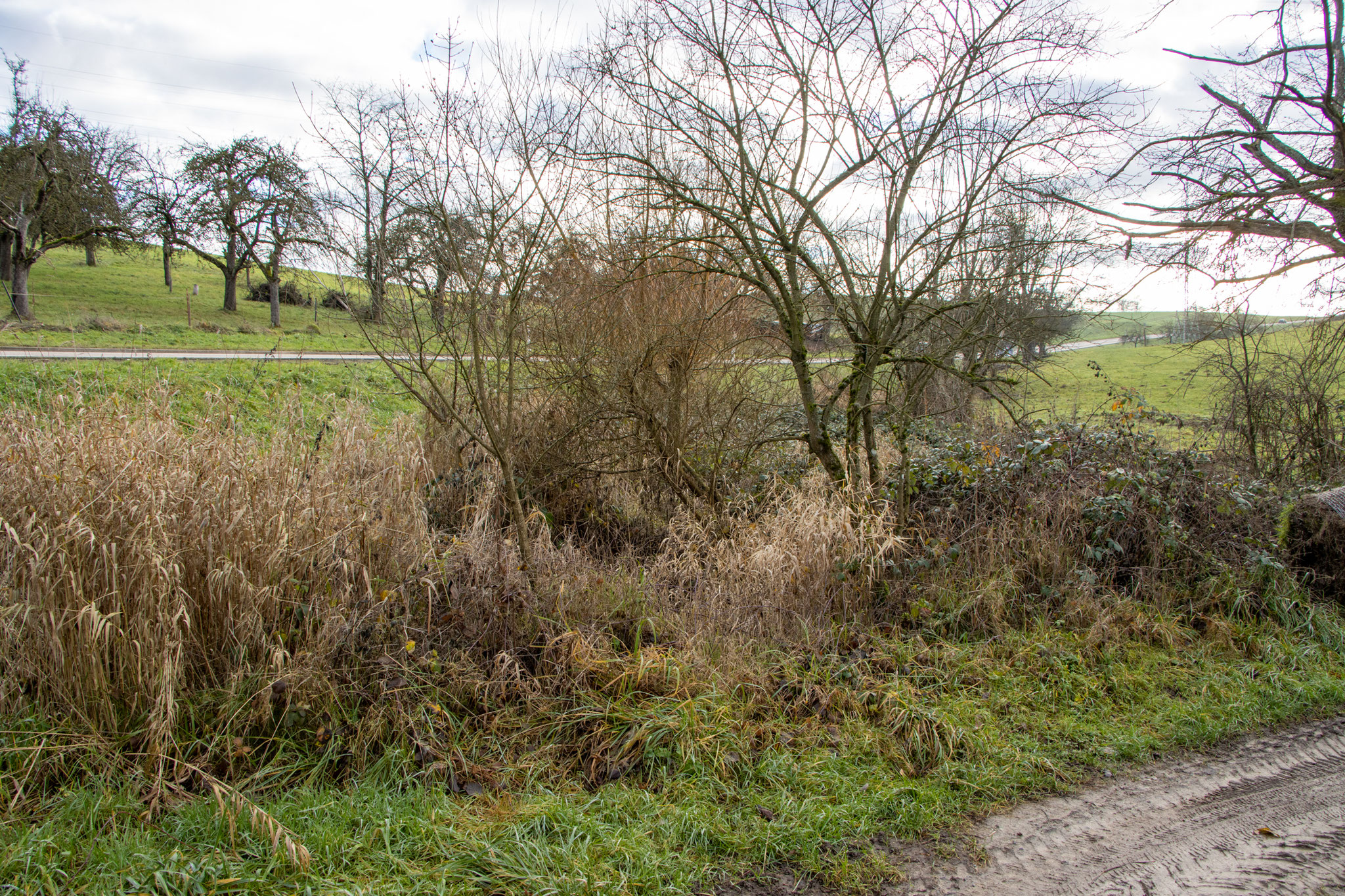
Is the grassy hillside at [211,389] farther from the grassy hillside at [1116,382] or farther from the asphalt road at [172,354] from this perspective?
the grassy hillside at [1116,382]

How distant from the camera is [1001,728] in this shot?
402 cm

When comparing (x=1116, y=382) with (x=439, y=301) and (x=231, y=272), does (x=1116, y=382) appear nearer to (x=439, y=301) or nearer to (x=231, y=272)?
(x=439, y=301)

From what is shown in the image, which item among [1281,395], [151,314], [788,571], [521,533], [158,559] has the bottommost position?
[788,571]

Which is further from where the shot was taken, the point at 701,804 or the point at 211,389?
the point at 211,389

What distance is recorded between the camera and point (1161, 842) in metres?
3.20

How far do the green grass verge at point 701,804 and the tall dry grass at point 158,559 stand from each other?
595mm

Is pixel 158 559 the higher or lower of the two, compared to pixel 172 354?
lower

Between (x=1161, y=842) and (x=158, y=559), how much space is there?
501cm

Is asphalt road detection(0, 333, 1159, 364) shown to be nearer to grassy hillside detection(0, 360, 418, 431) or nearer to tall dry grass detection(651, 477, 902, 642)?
grassy hillside detection(0, 360, 418, 431)

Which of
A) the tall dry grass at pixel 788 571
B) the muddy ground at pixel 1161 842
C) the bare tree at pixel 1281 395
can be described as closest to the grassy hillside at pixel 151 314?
the tall dry grass at pixel 788 571

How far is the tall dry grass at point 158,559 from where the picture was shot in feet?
11.6

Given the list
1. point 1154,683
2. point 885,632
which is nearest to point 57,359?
point 885,632

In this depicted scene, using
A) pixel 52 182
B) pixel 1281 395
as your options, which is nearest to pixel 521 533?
pixel 1281 395

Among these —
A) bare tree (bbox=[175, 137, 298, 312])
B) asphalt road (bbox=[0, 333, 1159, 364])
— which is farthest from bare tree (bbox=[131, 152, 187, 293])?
asphalt road (bbox=[0, 333, 1159, 364])
